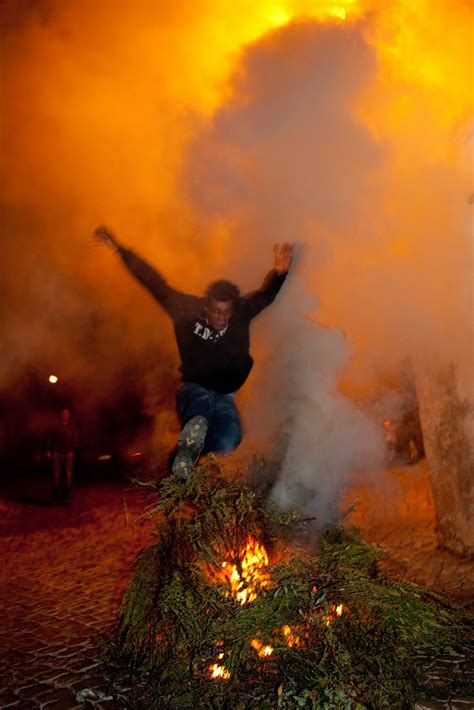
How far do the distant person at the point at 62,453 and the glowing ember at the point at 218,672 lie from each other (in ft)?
20.7

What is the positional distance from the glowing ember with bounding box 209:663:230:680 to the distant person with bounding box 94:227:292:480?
1608 mm

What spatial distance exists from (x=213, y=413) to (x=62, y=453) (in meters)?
5.18

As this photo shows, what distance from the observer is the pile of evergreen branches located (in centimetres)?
230

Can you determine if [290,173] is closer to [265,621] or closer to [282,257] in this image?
[282,257]

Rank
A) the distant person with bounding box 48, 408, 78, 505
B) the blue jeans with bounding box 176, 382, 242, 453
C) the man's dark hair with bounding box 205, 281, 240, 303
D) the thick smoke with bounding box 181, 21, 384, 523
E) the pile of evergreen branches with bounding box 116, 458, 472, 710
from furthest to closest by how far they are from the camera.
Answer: the distant person with bounding box 48, 408, 78, 505 → the thick smoke with bounding box 181, 21, 384, 523 → the man's dark hair with bounding box 205, 281, 240, 303 → the blue jeans with bounding box 176, 382, 242, 453 → the pile of evergreen branches with bounding box 116, 458, 472, 710

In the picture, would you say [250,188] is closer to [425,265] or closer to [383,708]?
[425,265]

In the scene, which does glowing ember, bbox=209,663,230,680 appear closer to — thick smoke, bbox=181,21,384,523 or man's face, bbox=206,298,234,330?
thick smoke, bbox=181,21,384,523

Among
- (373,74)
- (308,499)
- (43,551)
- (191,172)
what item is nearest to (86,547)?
(43,551)

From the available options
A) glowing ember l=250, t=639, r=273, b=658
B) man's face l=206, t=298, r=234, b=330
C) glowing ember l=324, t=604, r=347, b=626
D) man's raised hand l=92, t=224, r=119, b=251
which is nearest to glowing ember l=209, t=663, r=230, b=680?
glowing ember l=250, t=639, r=273, b=658

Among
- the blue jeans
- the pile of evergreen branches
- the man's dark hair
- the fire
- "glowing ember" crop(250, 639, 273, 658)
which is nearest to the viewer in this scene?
the pile of evergreen branches

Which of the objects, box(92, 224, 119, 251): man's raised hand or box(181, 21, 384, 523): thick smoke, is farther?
box(181, 21, 384, 523): thick smoke

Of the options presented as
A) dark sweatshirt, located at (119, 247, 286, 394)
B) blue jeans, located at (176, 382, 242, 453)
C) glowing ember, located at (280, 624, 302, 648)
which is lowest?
glowing ember, located at (280, 624, 302, 648)

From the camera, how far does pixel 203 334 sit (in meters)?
3.93

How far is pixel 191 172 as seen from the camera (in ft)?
16.1
